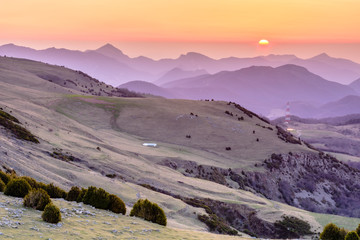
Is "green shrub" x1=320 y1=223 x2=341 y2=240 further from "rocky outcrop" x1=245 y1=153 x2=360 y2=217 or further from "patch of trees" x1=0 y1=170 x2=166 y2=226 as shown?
"rocky outcrop" x1=245 y1=153 x2=360 y2=217

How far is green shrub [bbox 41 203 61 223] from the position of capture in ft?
49.0

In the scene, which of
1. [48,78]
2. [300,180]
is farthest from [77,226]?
[48,78]

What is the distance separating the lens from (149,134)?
73.4 metres

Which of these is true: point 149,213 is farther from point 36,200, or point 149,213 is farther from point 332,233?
point 332,233

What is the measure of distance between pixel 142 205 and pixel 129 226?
2.57 metres

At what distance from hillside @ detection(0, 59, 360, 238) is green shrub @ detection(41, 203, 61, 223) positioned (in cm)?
Result: 756

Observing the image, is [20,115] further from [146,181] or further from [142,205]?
[142,205]

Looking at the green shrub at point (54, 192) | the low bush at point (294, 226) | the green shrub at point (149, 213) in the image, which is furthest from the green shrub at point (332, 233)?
the low bush at point (294, 226)

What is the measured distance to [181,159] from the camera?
56.4 m

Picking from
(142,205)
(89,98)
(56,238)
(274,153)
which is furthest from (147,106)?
(56,238)

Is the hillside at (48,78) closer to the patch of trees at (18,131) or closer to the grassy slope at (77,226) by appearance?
the patch of trees at (18,131)

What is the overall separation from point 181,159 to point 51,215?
4180cm

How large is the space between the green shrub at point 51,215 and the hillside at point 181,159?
24.8 feet

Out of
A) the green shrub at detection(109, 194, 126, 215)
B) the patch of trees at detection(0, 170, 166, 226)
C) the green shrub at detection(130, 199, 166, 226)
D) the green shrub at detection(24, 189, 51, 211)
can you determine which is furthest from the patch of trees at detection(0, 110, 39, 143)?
the green shrub at detection(24, 189, 51, 211)
